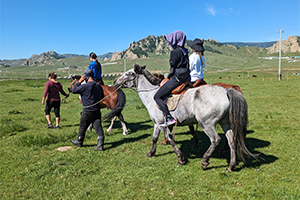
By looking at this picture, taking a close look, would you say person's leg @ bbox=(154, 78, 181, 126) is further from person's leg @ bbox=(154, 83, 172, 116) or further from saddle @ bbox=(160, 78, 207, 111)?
saddle @ bbox=(160, 78, 207, 111)

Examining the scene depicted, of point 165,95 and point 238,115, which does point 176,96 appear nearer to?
point 165,95

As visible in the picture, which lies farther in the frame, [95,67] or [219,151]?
[95,67]

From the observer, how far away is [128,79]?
6.98 metres

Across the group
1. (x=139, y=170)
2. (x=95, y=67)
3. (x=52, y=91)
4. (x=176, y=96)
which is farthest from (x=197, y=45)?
(x=52, y=91)

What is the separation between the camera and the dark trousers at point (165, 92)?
596cm

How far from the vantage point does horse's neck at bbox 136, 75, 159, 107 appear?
264 inches

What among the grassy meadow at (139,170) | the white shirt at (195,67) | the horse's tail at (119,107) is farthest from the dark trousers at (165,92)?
the horse's tail at (119,107)

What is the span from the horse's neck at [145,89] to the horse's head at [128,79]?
191 millimetres

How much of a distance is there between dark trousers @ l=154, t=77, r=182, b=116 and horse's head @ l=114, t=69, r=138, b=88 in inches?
53.8

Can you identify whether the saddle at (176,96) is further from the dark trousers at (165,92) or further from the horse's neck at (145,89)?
the horse's neck at (145,89)

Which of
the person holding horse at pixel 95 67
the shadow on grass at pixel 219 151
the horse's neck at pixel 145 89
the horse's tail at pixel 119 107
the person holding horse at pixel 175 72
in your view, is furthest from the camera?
the person holding horse at pixel 95 67

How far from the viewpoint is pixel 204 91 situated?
5.50m

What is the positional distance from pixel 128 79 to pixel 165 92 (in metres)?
1.66

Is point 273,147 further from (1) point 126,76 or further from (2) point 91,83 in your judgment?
(2) point 91,83
